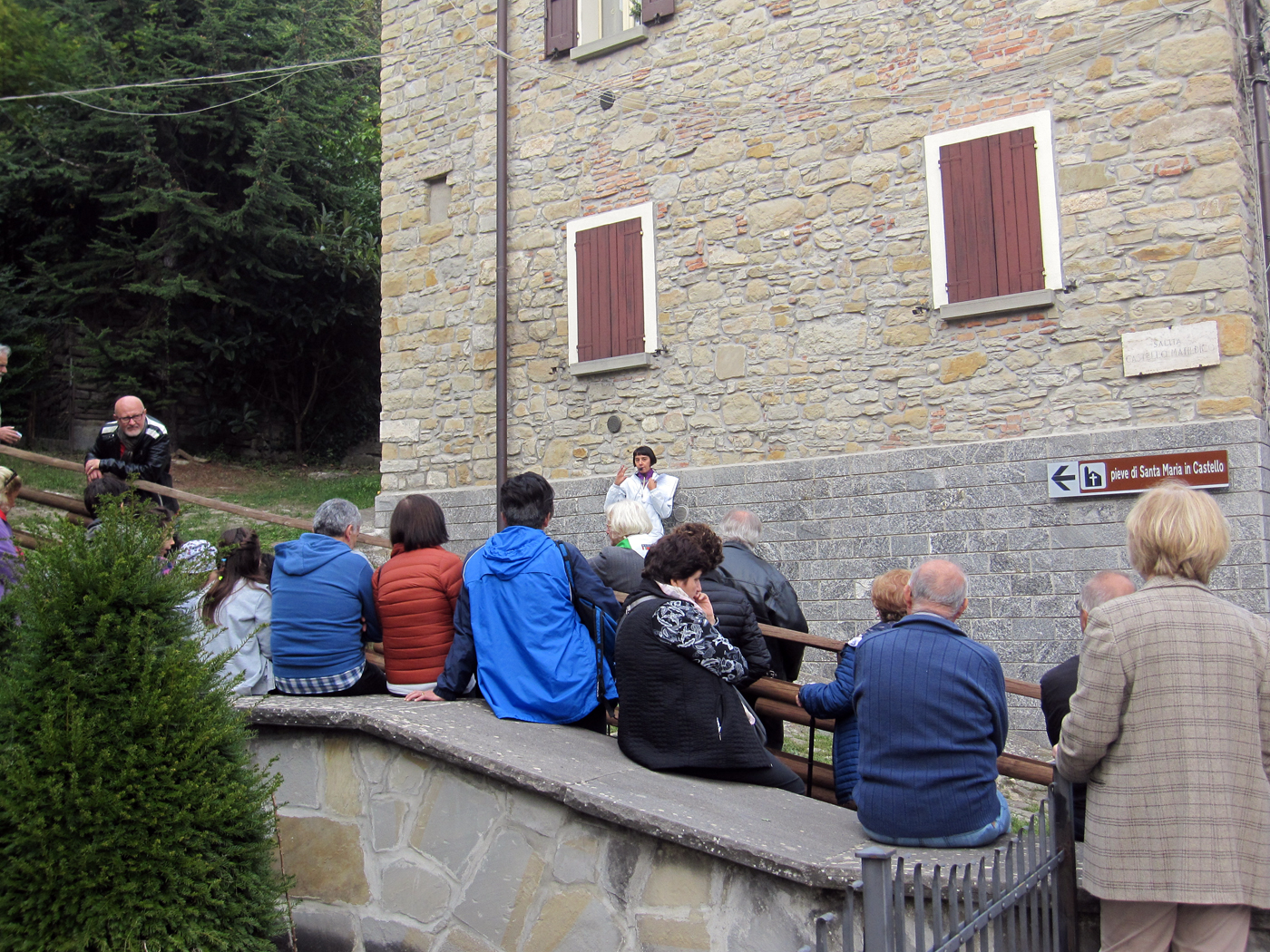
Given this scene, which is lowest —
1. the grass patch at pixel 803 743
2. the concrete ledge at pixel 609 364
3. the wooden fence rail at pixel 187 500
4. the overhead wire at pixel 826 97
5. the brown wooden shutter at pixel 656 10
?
the grass patch at pixel 803 743

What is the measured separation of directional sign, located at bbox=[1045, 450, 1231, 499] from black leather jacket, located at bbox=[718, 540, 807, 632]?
355cm

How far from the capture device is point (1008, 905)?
2693 mm

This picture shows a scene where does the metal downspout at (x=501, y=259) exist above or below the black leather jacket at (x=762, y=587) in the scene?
above

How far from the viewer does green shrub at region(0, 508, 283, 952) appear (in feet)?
9.82

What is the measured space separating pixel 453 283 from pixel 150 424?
4957 mm

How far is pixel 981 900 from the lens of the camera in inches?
102

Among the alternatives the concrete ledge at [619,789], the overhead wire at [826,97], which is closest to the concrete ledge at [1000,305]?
the overhead wire at [826,97]

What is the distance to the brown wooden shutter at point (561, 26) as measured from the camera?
37.1 feet

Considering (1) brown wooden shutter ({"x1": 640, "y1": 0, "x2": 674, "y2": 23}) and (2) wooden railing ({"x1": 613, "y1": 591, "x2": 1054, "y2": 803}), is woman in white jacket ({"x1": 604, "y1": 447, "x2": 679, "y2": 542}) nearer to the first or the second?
(1) brown wooden shutter ({"x1": 640, "y1": 0, "x2": 674, "y2": 23})

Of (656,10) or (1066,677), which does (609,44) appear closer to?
(656,10)

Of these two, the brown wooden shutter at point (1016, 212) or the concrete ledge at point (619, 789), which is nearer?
the concrete ledge at point (619, 789)

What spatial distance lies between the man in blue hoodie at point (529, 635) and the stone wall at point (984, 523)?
4.77m

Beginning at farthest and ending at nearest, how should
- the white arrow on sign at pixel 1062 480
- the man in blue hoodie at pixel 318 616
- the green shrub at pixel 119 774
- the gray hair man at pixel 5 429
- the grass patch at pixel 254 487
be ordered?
the grass patch at pixel 254 487, the white arrow on sign at pixel 1062 480, the gray hair man at pixel 5 429, the man in blue hoodie at pixel 318 616, the green shrub at pixel 119 774

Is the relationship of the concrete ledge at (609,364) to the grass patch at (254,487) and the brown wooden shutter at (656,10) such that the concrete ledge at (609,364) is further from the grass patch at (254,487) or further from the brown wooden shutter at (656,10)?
the grass patch at (254,487)
